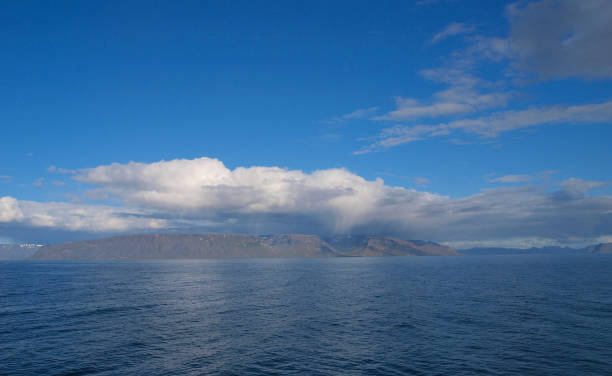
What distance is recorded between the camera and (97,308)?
82.2m

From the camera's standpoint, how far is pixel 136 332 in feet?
193

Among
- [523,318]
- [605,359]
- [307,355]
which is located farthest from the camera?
[523,318]

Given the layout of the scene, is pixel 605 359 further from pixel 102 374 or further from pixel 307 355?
pixel 102 374

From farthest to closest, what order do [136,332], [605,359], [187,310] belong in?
1. [187,310]
2. [136,332]
3. [605,359]

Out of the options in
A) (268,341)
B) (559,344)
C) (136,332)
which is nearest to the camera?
(559,344)

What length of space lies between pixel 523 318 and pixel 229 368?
56826 mm

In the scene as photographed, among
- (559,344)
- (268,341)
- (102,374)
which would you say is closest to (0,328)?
(102,374)

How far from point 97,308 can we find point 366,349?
66826 millimetres

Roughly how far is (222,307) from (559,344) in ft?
218

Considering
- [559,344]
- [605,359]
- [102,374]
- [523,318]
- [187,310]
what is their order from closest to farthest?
[102,374], [605,359], [559,344], [523,318], [187,310]

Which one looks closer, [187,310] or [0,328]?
[0,328]

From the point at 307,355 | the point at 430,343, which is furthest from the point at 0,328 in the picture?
the point at 430,343

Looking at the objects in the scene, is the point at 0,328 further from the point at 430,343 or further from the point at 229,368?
the point at 430,343

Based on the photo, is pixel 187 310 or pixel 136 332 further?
pixel 187 310
